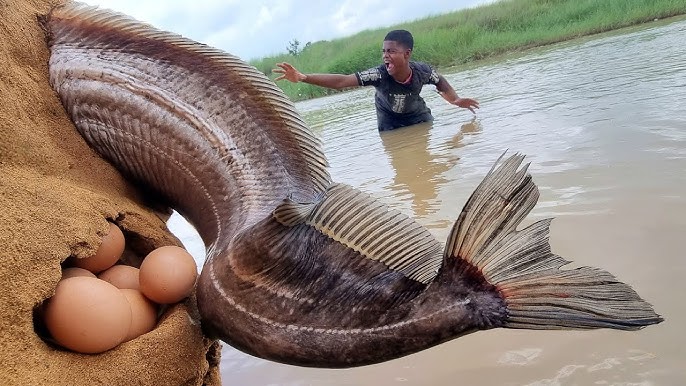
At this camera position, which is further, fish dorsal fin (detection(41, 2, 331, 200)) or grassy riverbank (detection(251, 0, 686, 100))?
grassy riverbank (detection(251, 0, 686, 100))

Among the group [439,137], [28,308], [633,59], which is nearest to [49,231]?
[28,308]

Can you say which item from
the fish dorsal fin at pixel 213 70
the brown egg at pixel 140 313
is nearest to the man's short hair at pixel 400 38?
the fish dorsal fin at pixel 213 70

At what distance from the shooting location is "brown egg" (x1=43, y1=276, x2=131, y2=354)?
5.15 feet

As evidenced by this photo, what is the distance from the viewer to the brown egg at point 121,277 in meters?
1.94

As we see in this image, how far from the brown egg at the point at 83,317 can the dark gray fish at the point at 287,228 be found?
0.28 m

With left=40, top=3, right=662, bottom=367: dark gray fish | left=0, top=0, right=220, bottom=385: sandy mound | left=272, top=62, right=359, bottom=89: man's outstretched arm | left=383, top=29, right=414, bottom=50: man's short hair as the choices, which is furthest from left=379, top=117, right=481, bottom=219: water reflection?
left=0, top=0, right=220, bottom=385: sandy mound

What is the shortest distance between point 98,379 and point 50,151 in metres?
1.03

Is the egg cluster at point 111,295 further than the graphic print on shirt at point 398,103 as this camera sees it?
→ No

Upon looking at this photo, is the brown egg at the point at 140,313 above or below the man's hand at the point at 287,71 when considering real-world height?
below

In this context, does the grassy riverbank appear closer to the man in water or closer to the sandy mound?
the man in water

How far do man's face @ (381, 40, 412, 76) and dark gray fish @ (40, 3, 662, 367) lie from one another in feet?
15.9

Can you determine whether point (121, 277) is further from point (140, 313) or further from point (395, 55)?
point (395, 55)

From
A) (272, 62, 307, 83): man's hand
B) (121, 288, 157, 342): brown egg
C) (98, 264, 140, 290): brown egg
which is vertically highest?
(272, 62, 307, 83): man's hand

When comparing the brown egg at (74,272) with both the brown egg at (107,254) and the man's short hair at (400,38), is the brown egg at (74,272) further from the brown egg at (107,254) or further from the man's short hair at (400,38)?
the man's short hair at (400,38)
